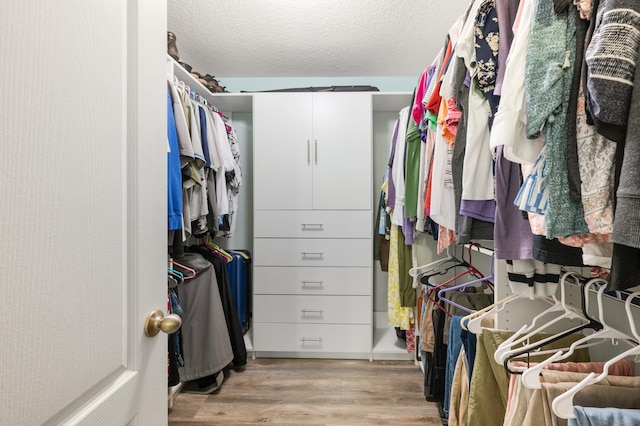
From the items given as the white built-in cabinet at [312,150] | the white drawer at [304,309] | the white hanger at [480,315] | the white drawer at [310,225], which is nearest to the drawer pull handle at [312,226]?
the white drawer at [310,225]

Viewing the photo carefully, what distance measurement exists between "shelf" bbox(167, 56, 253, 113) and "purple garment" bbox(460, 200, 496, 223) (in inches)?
62.3

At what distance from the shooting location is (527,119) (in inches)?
26.4

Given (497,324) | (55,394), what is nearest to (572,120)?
(497,324)

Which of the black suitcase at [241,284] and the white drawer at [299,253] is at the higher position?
the white drawer at [299,253]

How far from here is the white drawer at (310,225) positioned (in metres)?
2.43

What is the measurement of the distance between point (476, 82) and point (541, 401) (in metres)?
0.82

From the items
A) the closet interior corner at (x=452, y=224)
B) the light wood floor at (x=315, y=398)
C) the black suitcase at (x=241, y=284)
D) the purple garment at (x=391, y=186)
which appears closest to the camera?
the closet interior corner at (x=452, y=224)

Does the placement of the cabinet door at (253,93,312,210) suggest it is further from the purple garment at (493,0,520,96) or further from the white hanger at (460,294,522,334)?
the purple garment at (493,0,520,96)

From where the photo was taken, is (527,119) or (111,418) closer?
(111,418)

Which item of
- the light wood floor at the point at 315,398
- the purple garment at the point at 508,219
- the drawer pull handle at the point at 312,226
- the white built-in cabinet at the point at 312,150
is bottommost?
the light wood floor at the point at 315,398

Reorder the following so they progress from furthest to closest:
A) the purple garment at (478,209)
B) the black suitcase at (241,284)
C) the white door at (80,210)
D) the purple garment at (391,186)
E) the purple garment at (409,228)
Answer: the black suitcase at (241,284) < the purple garment at (391,186) < the purple garment at (409,228) < the purple garment at (478,209) < the white door at (80,210)

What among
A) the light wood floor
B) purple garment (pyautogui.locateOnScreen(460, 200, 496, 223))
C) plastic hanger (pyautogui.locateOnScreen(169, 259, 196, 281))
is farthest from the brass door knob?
the light wood floor

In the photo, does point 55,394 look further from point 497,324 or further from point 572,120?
point 497,324

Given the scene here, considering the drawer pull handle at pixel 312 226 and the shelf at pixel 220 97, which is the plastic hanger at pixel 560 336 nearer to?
the drawer pull handle at pixel 312 226
